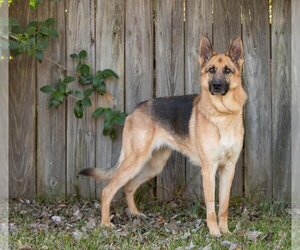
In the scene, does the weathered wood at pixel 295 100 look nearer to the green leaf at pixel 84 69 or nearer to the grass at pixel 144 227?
the grass at pixel 144 227

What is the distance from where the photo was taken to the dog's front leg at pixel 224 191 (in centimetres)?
613

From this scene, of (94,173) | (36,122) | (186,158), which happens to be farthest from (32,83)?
(186,158)

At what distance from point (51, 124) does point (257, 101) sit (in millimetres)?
2031

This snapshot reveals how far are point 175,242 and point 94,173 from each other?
4.83 feet

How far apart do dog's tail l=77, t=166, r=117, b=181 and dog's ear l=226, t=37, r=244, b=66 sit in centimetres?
155

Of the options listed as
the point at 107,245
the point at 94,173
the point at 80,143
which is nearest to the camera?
the point at 107,245

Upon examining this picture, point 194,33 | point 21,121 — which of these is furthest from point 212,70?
point 21,121

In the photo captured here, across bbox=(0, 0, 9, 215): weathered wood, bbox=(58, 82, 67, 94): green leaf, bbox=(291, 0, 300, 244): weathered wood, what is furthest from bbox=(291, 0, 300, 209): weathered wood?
bbox=(0, 0, 9, 215): weathered wood

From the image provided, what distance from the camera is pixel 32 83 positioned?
7.10 m

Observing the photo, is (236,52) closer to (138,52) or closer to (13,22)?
(138,52)

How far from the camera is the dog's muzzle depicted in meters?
6.01

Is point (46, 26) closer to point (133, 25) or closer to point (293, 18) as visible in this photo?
point (133, 25)

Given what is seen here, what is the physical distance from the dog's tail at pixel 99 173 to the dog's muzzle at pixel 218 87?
1.33 m

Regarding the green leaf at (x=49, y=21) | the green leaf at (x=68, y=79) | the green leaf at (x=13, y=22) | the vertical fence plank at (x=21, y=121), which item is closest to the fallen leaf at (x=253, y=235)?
the green leaf at (x=68, y=79)
